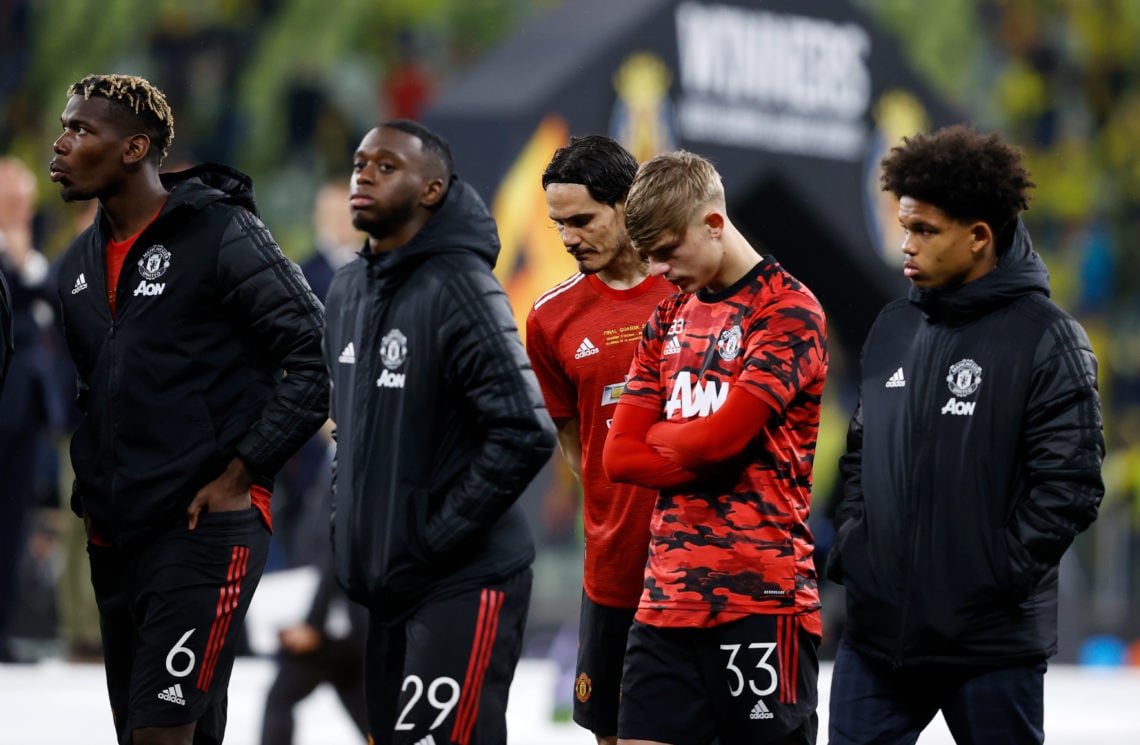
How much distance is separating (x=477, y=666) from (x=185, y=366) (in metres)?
1.27

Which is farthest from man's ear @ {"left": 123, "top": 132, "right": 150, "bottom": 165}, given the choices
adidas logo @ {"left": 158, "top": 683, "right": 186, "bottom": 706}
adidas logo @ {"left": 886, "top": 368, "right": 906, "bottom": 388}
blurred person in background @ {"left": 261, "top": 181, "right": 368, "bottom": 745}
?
blurred person in background @ {"left": 261, "top": 181, "right": 368, "bottom": 745}

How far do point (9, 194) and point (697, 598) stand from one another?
268 inches

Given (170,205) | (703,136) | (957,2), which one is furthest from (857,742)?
(957,2)

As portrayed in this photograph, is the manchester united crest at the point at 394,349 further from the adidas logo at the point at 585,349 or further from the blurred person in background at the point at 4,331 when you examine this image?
the blurred person in background at the point at 4,331

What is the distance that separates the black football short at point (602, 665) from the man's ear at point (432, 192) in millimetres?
1618

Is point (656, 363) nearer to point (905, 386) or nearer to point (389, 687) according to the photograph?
point (905, 386)

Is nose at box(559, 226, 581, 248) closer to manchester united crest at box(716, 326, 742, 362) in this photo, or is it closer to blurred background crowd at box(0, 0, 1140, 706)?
manchester united crest at box(716, 326, 742, 362)

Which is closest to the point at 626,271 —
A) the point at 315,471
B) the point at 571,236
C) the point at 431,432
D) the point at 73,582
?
the point at 571,236

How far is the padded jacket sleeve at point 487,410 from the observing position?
4.34 metres

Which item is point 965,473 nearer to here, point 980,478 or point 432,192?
point 980,478

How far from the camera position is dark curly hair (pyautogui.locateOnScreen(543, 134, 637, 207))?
5461 mm

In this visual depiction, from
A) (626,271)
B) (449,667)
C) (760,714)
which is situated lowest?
(760,714)

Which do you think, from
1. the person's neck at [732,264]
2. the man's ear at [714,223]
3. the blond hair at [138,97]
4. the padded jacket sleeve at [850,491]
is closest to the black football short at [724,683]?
the padded jacket sleeve at [850,491]

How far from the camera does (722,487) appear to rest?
15.1ft
